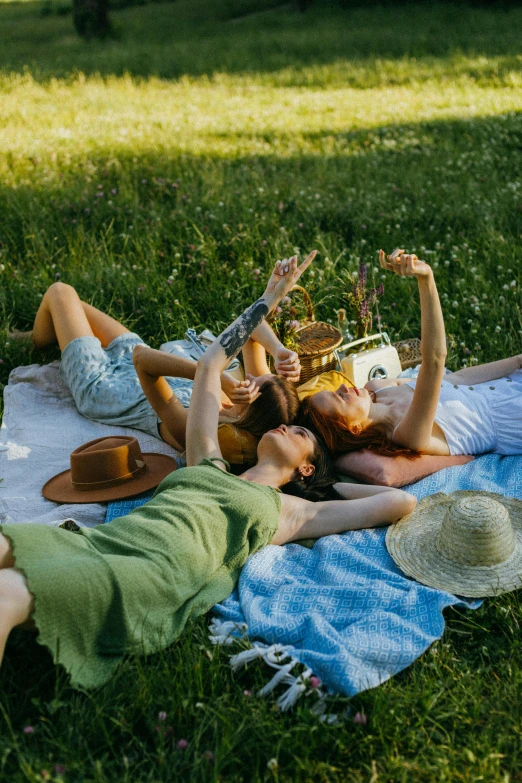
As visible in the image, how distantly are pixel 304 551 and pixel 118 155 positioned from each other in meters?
6.64

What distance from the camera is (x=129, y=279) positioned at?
6887 mm

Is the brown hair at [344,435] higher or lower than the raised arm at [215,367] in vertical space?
lower

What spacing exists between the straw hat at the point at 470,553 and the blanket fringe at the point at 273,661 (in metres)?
0.88

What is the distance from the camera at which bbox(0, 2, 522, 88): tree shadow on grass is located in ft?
48.3

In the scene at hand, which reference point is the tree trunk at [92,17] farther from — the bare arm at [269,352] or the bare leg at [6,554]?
the bare leg at [6,554]

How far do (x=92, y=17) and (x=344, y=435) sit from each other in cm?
1961

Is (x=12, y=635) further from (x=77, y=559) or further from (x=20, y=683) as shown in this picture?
(x=77, y=559)

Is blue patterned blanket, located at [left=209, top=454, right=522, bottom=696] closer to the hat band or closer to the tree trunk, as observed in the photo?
the hat band

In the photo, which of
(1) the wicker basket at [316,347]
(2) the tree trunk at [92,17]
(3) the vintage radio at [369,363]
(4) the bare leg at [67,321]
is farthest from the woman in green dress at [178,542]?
(2) the tree trunk at [92,17]

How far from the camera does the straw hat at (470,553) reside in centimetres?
369

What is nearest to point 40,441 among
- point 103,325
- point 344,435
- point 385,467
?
point 103,325

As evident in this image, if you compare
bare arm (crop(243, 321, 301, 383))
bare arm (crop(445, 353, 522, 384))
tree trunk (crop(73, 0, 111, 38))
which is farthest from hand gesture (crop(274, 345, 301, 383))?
tree trunk (crop(73, 0, 111, 38))

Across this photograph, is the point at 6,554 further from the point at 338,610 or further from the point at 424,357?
the point at 424,357

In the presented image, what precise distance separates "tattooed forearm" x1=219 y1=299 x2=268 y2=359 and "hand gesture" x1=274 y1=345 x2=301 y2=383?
400 millimetres
